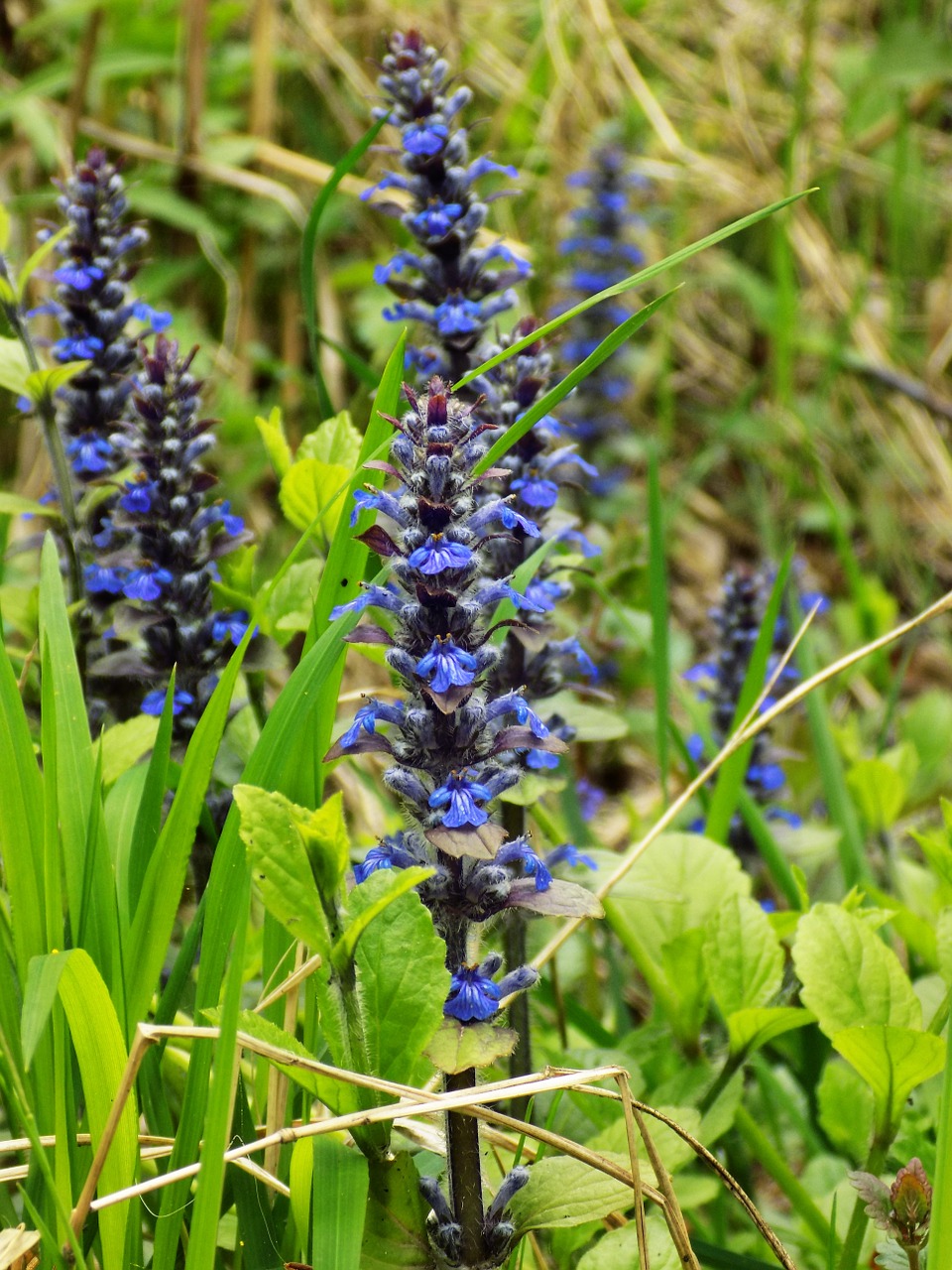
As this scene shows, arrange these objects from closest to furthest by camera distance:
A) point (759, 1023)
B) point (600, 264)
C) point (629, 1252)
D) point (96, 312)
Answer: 1. point (629, 1252)
2. point (759, 1023)
3. point (96, 312)
4. point (600, 264)

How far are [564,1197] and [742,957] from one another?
1.95ft

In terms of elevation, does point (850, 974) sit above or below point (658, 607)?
below

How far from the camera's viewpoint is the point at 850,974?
1.79 meters

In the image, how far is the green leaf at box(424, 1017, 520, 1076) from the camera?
1.39 metres

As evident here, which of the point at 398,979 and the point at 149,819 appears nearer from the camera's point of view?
the point at 398,979

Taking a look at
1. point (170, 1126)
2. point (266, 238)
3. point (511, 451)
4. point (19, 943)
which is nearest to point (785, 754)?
point (511, 451)

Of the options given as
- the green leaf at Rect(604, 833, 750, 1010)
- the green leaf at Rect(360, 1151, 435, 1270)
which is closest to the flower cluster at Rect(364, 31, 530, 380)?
the green leaf at Rect(604, 833, 750, 1010)

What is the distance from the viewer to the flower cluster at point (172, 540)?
2.00 metres

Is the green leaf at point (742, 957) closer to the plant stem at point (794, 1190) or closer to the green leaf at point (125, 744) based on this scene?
the plant stem at point (794, 1190)

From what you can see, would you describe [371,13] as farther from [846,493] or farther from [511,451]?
[511,451]

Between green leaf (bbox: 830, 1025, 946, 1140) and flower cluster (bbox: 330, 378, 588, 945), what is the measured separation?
469 millimetres

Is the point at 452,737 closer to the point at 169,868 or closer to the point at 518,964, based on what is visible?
the point at 169,868

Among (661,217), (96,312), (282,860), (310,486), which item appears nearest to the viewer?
(282,860)

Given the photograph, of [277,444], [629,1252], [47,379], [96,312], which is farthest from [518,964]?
[96,312]
